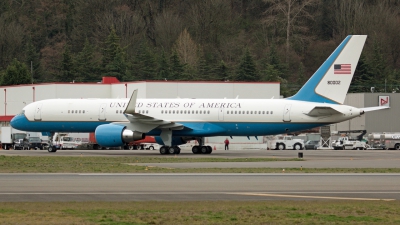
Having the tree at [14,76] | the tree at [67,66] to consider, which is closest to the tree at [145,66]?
the tree at [67,66]

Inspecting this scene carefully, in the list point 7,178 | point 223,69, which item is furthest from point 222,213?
point 223,69

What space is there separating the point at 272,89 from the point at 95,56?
50.3 metres

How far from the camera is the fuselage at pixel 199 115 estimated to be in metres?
49.8

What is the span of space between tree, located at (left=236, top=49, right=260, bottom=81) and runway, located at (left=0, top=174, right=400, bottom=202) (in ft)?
238

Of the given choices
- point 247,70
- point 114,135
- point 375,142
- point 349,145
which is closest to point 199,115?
point 114,135

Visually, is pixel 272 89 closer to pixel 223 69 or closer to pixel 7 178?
pixel 223 69

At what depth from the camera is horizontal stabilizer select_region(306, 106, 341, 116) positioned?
48.2 meters

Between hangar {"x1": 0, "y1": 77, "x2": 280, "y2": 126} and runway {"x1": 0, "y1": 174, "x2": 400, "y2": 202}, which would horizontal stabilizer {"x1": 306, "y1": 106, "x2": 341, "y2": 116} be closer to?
runway {"x1": 0, "y1": 174, "x2": 400, "y2": 202}

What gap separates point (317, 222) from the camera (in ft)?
56.3

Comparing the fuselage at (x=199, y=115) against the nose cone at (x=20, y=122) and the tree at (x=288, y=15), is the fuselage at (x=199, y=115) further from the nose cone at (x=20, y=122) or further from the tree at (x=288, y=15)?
the tree at (x=288, y=15)

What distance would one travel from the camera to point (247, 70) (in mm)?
103250

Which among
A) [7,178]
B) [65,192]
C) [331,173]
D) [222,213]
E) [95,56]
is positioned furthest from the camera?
[95,56]

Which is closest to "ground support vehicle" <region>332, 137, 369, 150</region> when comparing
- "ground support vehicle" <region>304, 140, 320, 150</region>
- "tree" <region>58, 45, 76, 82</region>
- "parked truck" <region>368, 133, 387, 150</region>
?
"parked truck" <region>368, 133, 387, 150</region>

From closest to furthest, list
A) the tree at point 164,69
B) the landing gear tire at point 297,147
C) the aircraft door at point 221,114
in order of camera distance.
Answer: the aircraft door at point 221,114
the landing gear tire at point 297,147
the tree at point 164,69
